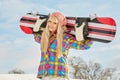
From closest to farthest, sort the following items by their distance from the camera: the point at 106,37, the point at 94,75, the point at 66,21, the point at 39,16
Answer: the point at 106,37
the point at 66,21
the point at 39,16
the point at 94,75

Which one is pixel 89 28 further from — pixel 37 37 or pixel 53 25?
pixel 37 37

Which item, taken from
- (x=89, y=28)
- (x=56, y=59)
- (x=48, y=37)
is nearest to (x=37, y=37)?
(x=48, y=37)

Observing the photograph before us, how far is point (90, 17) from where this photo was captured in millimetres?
3311

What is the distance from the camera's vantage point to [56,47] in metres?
3.32

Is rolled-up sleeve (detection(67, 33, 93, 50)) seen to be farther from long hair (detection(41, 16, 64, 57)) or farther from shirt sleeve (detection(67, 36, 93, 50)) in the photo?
long hair (detection(41, 16, 64, 57))

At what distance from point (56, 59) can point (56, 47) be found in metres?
0.11

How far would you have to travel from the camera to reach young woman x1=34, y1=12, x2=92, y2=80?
326 cm

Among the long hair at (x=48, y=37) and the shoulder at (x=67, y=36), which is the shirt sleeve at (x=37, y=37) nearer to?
the long hair at (x=48, y=37)

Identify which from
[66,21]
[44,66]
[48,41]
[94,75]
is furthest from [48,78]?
[94,75]

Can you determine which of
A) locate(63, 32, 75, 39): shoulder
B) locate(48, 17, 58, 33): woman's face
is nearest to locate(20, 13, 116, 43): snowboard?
locate(63, 32, 75, 39): shoulder

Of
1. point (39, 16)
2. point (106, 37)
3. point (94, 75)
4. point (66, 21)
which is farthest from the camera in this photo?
point (94, 75)

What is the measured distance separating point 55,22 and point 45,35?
0.15 m

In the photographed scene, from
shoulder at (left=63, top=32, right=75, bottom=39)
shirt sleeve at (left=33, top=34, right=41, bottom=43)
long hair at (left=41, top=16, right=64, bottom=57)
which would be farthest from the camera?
shirt sleeve at (left=33, top=34, right=41, bottom=43)

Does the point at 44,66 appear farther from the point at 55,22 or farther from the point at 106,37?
the point at 106,37
